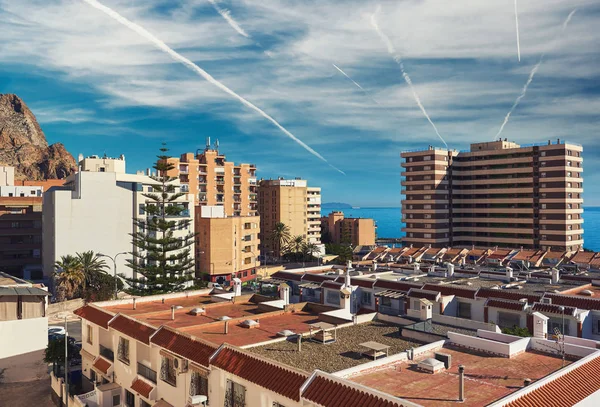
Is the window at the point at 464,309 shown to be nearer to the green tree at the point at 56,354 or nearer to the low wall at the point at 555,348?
the low wall at the point at 555,348

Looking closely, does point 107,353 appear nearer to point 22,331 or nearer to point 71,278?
point 22,331

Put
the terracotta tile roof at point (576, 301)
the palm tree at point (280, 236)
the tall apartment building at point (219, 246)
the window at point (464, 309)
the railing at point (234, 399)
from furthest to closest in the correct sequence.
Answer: the palm tree at point (280, 236) → the tall apartment building at point (219, 246) → the window at point (464, 309) → the terracotta tile roof at point (576, 301) → the railing at point (234, 399)

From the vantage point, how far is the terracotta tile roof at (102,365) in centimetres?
2467

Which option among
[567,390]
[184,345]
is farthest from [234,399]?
[567,390]

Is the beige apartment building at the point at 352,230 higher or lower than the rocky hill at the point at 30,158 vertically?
lower

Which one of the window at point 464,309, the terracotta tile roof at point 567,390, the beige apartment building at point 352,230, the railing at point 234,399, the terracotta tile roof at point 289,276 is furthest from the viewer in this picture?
the beige apartment building at point 352,230

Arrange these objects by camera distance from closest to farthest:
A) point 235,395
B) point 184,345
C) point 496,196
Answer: point 235,395, point 184,345, point 496,196

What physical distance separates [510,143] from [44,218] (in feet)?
290

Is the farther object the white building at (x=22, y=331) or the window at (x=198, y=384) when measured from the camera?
the white building at (x=22, y=331)

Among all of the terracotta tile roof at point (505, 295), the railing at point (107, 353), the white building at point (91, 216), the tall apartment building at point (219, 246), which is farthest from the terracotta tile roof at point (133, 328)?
the tall apartment building at point (219, 246)

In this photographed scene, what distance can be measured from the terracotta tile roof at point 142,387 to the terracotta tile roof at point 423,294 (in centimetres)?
1638

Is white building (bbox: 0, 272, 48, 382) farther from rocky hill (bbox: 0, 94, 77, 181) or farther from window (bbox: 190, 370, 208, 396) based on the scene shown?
rocky hill (bbox: 0, 94, 77, 181)

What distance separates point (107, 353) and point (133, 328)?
405 cm

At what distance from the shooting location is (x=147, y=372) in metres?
22.0
